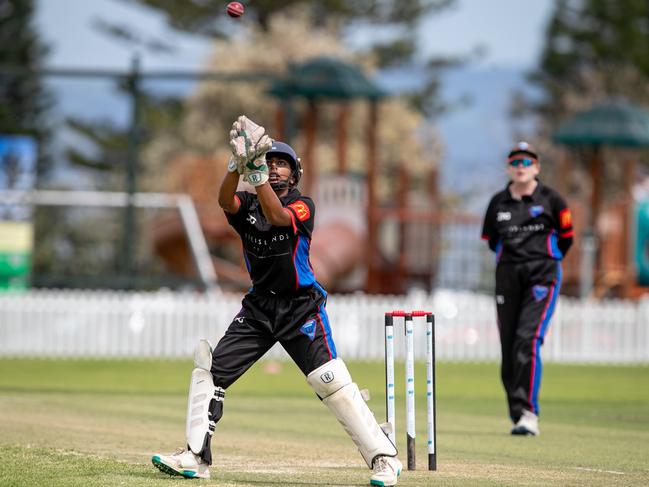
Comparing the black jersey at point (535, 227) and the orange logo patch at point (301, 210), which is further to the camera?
the black jersey at point (535, 227)

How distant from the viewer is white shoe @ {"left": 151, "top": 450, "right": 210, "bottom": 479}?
27.5ft

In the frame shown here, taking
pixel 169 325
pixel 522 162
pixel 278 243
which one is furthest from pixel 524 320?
pixel 169 325

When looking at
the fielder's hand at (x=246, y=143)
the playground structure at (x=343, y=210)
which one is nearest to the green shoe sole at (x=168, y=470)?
the fielder's hand at (x=246, y=143)

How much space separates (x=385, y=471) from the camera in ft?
27.3

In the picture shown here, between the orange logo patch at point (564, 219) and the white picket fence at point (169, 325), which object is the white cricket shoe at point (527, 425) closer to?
the orange logo patch at point (564, 219)

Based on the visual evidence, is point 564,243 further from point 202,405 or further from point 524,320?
point 202,405

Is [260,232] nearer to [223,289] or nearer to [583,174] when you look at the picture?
[223,289]

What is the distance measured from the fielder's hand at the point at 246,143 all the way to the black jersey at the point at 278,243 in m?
0.49

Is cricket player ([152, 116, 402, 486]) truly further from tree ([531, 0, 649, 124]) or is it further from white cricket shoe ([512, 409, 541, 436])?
tree ([531, 0, 649, 124])

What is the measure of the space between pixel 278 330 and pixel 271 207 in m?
0.87

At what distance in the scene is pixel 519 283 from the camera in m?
12.6

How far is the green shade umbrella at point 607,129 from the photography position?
1341 inches

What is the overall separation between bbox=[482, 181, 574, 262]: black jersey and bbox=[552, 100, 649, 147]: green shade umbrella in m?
21.8

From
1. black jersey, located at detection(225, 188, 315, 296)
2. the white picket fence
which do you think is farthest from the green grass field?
the white picket fence
